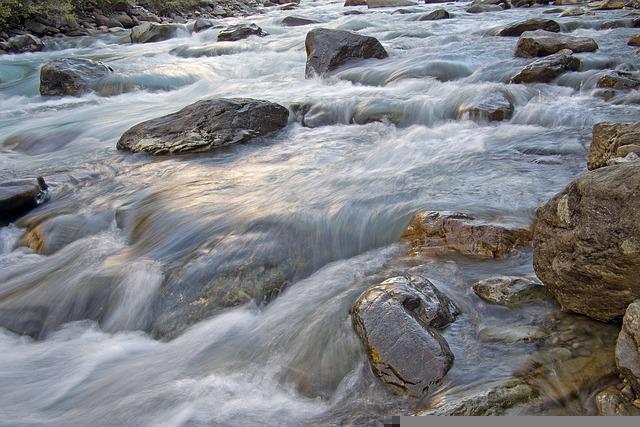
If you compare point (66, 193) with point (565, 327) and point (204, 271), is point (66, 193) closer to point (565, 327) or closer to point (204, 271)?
point (204, 271)

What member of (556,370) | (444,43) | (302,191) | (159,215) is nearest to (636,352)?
(556,370)

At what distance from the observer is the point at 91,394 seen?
11.1 ft

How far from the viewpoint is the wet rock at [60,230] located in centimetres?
518

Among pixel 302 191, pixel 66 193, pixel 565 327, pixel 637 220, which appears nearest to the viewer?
pixel 637 220

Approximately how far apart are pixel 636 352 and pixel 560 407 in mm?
417

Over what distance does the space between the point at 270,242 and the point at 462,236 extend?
160 cm

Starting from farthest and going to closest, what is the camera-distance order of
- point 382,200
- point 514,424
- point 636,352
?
point 382,200 < point 636,352 < point 514,424

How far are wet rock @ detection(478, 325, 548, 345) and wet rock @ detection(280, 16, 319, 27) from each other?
56.4 feet

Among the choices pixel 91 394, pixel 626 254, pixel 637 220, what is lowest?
pixel 91 394

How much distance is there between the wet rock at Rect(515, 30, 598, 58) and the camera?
9.49 metres

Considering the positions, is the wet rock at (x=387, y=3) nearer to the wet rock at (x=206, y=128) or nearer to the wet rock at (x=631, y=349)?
the wet rock at (x=206, y=128)

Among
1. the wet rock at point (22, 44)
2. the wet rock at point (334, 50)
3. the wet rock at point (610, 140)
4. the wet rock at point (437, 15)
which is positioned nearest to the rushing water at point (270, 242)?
the wet rock at point (610, 140)

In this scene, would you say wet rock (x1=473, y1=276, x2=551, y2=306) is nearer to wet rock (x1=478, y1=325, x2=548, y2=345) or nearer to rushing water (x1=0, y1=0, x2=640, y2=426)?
rushing water (x1=0, y1=0, x2=640, y2=426)

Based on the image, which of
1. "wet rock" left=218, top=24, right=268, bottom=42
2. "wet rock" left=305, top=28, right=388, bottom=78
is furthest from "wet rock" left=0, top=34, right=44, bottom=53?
"wet rock" left=305, top=28, right=388, bottom=78
